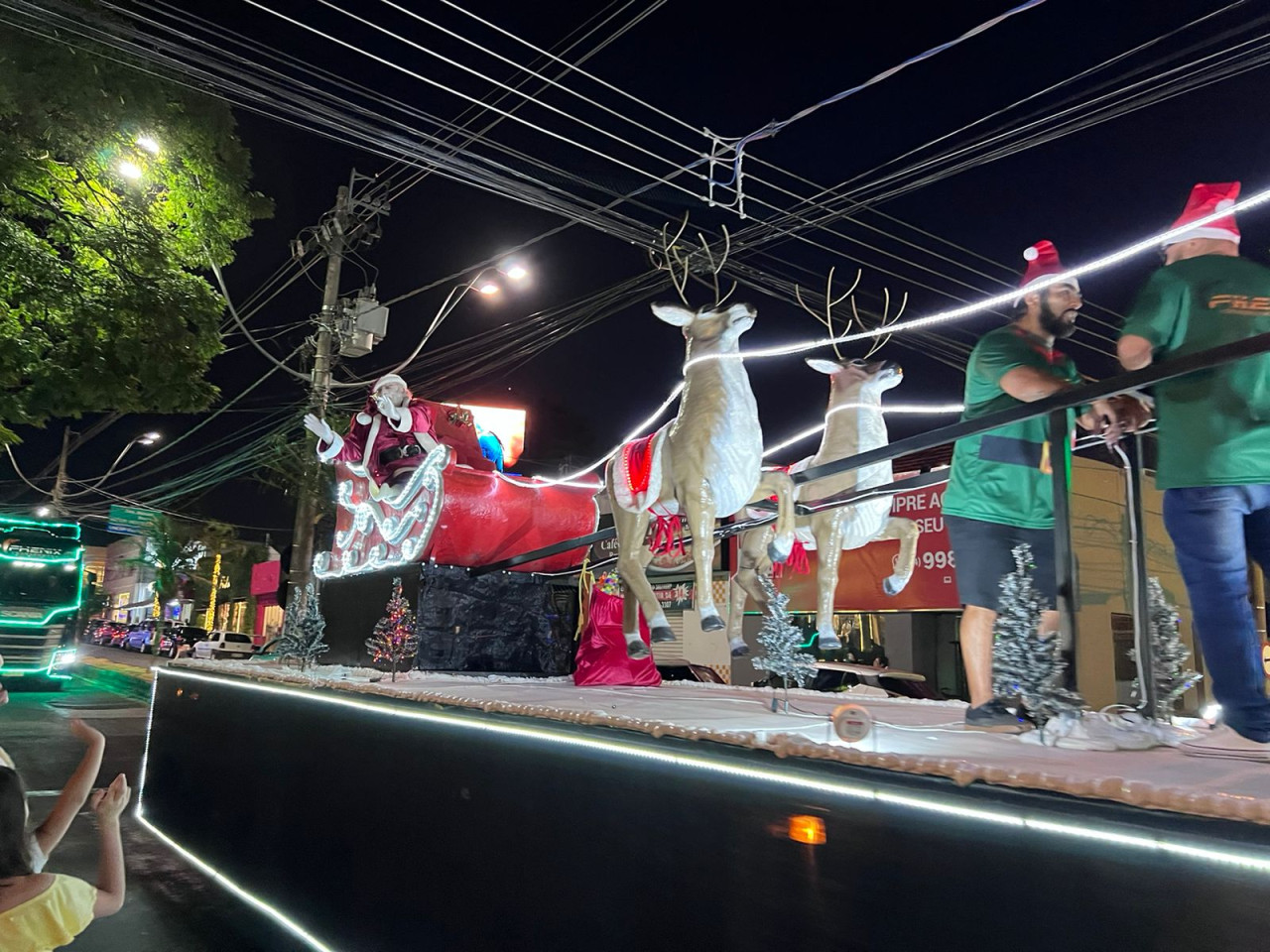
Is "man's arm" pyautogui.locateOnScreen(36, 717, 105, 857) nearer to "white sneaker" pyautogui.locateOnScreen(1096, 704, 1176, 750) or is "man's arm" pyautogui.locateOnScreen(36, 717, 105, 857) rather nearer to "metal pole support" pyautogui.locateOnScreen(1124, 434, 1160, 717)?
"white sneaker" pyautogui.locateOnScreen(1096, 704, 1176, 750)

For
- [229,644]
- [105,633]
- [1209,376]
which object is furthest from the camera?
[105,633]

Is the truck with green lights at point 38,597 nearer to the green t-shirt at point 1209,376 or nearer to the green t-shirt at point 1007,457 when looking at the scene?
the green t-shirt at point 1007,457

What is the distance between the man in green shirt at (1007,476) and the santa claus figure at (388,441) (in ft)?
12.4

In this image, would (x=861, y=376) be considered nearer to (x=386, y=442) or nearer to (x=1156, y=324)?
(x=1156, y=324)

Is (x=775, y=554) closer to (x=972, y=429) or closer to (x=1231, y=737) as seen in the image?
(x=972, y=429)

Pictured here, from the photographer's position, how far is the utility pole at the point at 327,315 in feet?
36.0

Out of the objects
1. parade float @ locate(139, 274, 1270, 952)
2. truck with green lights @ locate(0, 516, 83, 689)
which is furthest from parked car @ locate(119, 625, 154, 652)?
parade float @ locate(139, 274, 1270, 952)

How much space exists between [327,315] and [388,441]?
6.40 metres

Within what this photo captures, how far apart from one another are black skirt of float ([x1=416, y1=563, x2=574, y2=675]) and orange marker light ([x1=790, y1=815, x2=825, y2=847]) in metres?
3.53

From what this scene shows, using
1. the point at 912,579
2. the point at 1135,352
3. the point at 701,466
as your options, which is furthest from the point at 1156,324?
the point at 912,579

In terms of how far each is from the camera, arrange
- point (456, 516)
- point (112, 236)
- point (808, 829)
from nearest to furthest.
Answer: point (808, 829)
point (456, 516)
point (112, 236)

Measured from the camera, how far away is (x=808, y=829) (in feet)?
6.27

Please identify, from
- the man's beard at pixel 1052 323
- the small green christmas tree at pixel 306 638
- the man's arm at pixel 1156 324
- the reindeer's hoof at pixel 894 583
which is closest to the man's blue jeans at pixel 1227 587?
the man's arm at pixel 1156 324

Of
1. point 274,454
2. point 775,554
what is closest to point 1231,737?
point 775,554
